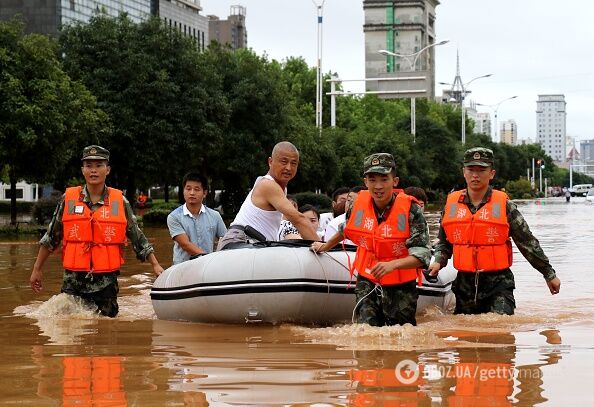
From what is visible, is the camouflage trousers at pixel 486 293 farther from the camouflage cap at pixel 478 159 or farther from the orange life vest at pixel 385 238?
the orange life vest at pixel 385 238

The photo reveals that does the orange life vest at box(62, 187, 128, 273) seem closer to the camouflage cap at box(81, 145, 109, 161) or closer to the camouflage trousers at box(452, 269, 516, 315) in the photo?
the camouflage cap at box(81, 145, 109, 161)

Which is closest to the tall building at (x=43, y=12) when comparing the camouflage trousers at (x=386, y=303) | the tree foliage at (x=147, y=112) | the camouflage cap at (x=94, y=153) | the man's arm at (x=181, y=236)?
the tree foliage at (x=147, y=112)

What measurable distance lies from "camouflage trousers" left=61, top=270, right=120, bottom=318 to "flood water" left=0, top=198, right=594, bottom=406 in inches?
4.6

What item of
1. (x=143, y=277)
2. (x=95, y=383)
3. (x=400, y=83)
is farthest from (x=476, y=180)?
(x=400, y=83)

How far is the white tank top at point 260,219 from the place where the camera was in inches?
379

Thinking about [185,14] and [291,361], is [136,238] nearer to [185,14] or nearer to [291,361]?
[291,361]

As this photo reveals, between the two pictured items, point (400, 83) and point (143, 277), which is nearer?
point (143, 277)

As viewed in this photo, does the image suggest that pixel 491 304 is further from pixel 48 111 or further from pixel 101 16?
pixel 101 16

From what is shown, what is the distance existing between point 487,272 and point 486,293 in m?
0.18

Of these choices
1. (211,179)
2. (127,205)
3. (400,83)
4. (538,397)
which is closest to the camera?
(538,397)

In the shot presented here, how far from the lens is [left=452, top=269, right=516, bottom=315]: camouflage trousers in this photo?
9.13 m

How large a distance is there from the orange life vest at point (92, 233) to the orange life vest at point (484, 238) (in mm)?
2953

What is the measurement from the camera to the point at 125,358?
7.79 meters

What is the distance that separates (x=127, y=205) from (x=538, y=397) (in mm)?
4783
